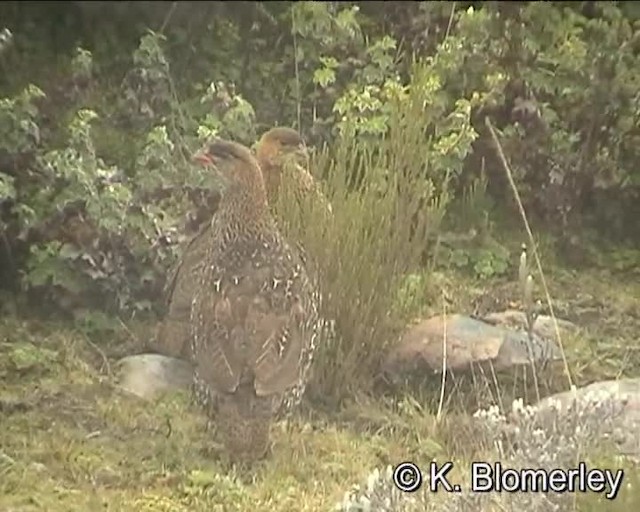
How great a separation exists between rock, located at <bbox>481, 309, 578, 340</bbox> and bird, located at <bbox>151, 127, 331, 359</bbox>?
210 millimetres

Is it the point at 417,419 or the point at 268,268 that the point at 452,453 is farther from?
the point at 268,268

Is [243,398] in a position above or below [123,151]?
below

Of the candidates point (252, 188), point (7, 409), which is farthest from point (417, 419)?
point (7, 409)

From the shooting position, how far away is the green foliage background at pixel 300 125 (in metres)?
1.67

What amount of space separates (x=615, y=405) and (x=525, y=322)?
A: 13cm

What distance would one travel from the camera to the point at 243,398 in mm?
1596

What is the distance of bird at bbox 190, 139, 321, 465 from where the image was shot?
5.23 ft

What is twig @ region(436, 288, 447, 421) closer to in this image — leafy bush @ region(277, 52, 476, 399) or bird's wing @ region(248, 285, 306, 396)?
leafy bush @ region(277, 52, 476, 399)

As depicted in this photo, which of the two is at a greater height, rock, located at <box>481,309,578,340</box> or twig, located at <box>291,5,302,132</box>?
twig, located at <box>291,5,302,132</box>

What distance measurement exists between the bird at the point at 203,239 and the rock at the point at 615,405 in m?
0.31

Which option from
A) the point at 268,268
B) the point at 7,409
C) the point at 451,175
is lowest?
the point at 7,409

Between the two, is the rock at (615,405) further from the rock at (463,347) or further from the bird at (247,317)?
the bird at (247,317)

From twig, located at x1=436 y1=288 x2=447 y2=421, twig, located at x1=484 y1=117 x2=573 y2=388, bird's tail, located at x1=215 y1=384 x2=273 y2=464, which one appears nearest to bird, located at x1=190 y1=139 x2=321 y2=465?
bird's tail, located at x1=215 y1=384 x2=273 y2=464

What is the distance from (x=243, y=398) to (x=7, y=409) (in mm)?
249
